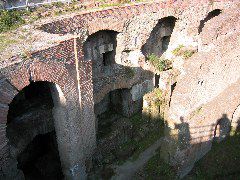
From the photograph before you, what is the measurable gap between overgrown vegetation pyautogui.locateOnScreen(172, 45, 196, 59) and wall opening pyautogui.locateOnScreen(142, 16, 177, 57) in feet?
1.75

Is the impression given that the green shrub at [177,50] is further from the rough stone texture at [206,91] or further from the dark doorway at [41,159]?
the dark doorway at [41,159]

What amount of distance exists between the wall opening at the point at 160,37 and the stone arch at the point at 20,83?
555cm

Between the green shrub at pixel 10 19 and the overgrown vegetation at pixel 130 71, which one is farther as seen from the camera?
the overgrown vegetation at pixel 130 71

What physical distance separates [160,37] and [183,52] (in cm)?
121

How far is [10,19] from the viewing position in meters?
10.2

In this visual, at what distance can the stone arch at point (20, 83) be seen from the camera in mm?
7434

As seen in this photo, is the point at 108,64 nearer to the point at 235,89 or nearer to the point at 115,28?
the point at 115,28

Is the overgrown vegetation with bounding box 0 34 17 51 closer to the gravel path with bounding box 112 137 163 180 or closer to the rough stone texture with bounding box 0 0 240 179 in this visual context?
the rough stone texture with bounding box 0 0 240 179

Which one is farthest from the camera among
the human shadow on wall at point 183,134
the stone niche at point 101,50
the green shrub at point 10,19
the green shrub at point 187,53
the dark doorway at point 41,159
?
the green shrub at point 187,53

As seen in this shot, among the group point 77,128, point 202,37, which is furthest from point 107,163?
point 202,37

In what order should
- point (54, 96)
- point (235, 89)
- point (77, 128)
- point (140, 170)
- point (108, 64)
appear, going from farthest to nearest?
point (108, 64) < point (235, 89) < point (140, 170) < point (77, 128) < point (54, 96)

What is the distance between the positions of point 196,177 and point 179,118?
9.29 feet

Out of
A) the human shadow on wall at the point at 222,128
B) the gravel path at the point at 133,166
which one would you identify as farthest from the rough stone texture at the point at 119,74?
the gravel path at the point at 133,166

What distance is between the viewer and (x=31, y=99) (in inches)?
434
